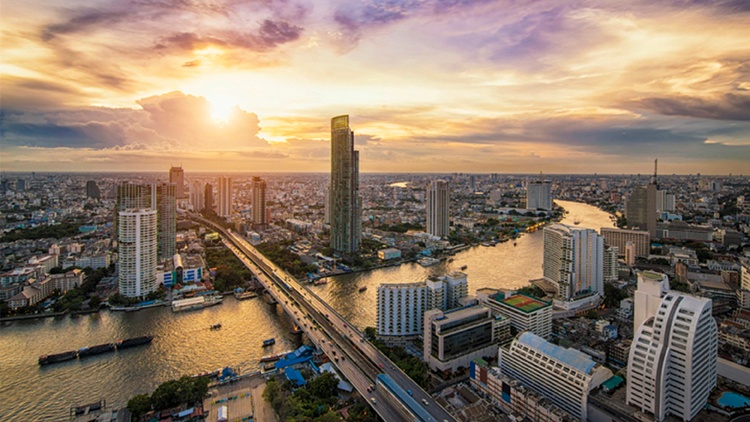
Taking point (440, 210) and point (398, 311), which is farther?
point (440, 210)

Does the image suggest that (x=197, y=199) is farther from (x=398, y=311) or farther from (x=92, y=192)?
(x=398, y=311)

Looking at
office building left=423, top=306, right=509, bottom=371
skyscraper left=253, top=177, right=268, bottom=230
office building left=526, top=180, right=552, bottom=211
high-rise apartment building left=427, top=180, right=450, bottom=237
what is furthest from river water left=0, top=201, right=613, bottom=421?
office building left=526, top=180, right=552, bottom=211

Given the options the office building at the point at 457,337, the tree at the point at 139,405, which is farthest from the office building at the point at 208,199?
the office building at the point at 457,337

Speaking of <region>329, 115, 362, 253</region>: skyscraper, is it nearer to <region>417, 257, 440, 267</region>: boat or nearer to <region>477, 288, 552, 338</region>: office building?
<region>417, 257, 440, 267</region>: boat

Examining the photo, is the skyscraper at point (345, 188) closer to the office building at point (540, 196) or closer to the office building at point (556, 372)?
the office building at point (556, 372)

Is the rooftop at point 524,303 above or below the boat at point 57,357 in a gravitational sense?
above

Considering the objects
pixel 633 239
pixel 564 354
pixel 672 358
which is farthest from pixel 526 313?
pixel 633 239
